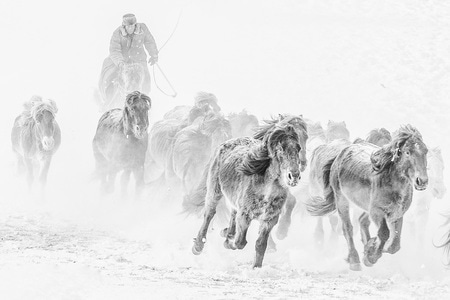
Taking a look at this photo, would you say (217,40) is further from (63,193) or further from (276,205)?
(276,205)

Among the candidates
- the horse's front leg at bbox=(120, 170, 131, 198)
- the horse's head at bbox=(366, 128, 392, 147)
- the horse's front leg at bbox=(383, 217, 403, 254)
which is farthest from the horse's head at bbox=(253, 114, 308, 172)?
the horse's front leg at bbox=(120, 170, 131, 198)

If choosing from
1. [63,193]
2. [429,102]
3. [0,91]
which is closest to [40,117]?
[63,193]

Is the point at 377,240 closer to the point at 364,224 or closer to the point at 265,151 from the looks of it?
the point at 364,224

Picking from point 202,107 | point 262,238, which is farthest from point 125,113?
point 262,238

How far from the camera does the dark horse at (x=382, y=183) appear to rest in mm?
8906

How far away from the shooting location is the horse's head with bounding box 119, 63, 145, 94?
59.9ft

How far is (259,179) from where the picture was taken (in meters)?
8.98

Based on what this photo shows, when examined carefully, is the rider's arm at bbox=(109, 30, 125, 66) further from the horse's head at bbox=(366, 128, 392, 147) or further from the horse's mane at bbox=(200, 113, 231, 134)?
the horse's head at bbox=(366, 128, 392, 147)

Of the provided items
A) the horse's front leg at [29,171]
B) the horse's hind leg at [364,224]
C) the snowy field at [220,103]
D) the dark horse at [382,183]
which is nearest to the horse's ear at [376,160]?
the dark horse at [382,183]

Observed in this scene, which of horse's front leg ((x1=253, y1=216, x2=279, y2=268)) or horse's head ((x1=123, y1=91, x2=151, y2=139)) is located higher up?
horse's head ((x1=123, y1=91, x2=151, y2=139))

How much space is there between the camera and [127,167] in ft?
46.6

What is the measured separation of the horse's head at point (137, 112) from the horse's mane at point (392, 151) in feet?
15.3

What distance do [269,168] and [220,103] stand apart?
2286 cm

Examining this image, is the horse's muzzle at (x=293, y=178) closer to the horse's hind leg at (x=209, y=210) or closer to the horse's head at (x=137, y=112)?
the horse's hind leg at (x=209, y=210)
